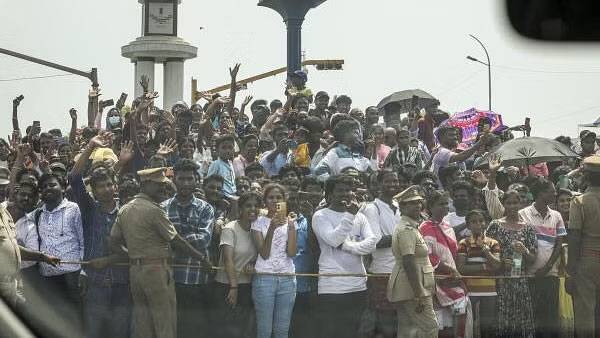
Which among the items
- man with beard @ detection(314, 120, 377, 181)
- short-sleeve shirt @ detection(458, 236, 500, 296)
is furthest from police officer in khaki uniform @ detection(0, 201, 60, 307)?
short-sleeve shirt @ detection(458, 236, 500, 296)

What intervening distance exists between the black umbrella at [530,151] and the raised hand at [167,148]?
330 centimetres

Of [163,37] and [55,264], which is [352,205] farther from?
[163,37]

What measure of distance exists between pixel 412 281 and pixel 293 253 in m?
0.93

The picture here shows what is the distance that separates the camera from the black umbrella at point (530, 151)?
9758 mm

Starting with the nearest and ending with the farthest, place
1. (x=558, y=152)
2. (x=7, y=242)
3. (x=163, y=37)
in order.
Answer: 1. (x=7, y=242)
2. (x=558, y=152)
3. (x=163, y=37)

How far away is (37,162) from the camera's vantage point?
910 centimetres

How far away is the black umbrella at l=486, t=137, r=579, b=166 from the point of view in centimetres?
976

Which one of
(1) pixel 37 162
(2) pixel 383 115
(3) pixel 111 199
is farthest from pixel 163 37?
(3) pixel 111 199

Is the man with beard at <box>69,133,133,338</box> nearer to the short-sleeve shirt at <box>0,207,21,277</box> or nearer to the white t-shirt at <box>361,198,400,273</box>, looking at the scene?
the short-sleeve shirt at <box>0,207,21,277</box>

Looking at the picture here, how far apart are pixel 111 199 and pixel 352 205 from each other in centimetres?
181

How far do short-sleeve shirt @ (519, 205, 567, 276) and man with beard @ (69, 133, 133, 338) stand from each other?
3.38 m

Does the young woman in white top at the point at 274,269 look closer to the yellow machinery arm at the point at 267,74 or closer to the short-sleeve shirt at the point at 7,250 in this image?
the short-sleeve shirt at the point at 7,250

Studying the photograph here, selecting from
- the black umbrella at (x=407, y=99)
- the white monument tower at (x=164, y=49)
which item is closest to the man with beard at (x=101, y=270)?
the black umbrella at (x=407, y=99)

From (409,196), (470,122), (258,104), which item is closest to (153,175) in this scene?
(409,196)
